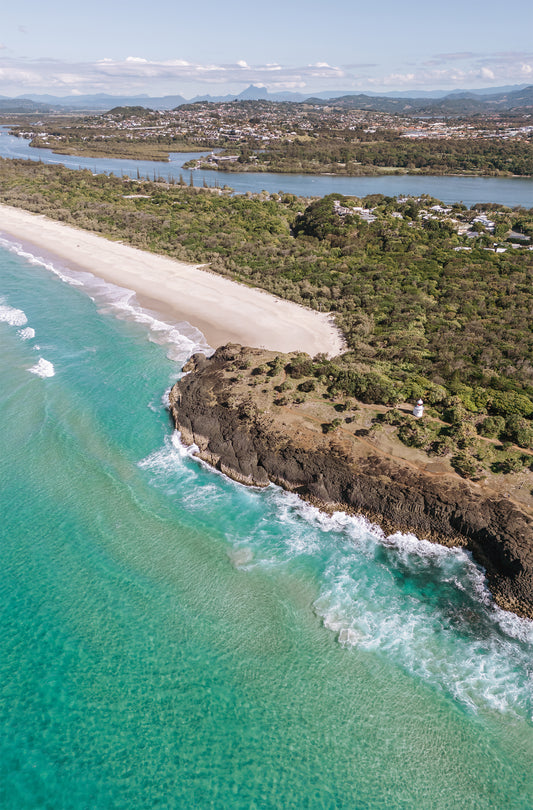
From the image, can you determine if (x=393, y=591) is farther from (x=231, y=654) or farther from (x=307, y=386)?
(x=307, y=386)

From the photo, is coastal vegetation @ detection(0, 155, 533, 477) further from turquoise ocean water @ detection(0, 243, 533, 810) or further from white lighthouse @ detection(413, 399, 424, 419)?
turquoise ocean water @ detection(0, 243, 533, 810)

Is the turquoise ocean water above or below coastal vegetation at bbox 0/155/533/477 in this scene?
below

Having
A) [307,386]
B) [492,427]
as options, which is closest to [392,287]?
[307,386]

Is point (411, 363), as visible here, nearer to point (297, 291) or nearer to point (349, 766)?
point (297, 291)

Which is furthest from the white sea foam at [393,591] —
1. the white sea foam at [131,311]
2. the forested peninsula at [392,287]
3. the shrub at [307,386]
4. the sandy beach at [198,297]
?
the sandy beach at [198,297]

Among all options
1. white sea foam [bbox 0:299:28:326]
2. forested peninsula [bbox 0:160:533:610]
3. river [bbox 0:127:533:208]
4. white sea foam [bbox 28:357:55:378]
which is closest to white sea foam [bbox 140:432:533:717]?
forested peninsula [bbox 0:160:533:610]

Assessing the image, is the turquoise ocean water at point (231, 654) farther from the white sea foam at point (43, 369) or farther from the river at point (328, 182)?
the river at point (328, 182)
